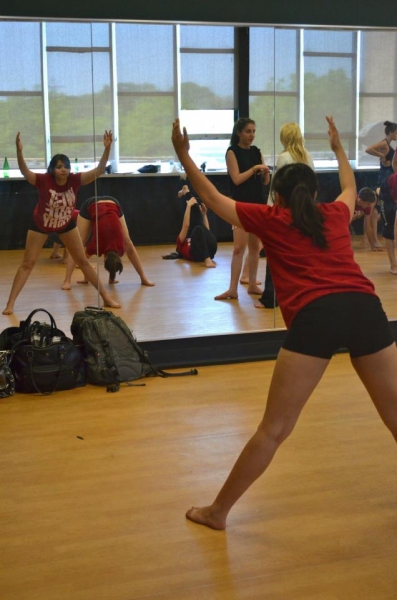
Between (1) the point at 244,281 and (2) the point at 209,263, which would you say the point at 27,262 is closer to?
(2) the point at 209,263

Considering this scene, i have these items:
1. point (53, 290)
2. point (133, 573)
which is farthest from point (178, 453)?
point (53, 290)

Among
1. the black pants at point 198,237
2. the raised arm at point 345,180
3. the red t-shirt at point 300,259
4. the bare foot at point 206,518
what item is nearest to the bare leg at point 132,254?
the black pants at point 198,237

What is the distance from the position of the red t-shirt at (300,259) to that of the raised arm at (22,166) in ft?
8.84

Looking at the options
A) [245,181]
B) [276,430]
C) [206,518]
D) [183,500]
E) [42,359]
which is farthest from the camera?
[245,181]

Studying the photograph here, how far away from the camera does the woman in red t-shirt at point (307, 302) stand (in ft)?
8.94

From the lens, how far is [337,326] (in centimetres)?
271

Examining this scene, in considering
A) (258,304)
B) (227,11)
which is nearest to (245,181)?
(258,304)

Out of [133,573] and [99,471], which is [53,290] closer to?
[99,471]

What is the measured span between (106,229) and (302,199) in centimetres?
291

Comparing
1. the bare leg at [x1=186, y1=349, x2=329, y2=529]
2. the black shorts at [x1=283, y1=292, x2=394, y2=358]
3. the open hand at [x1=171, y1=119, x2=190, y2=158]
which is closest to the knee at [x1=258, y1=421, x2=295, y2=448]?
the bare leg at [x1=186, y1=349, x2=329, y2=529]

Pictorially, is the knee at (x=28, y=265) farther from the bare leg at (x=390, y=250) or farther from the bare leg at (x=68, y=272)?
the bare leg at (x=390, y=250)

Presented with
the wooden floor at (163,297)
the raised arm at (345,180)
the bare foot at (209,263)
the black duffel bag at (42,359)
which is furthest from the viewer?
the bare foot at (209,263)

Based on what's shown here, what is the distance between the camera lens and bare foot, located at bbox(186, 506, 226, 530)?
306 centimetres

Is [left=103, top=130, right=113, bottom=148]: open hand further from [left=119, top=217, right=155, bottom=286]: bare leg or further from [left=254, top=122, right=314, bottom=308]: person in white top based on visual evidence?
[left=254, top=122, right=314, bottom=308]: person in white top
